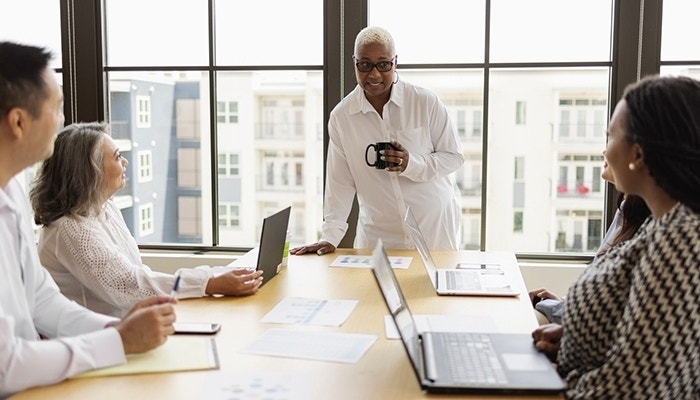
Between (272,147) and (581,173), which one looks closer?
(581,173)

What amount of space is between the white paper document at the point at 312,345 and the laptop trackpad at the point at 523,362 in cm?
34

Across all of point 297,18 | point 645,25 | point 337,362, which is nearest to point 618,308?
point 337,362

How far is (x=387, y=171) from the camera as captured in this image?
3051 millimetres

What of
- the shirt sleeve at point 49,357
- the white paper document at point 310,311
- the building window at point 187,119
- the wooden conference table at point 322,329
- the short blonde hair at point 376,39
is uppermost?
the short blonde hair at point 376,39

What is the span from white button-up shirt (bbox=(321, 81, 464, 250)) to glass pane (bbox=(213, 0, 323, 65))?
0.77m

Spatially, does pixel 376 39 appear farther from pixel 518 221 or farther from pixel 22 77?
pixel 22 77

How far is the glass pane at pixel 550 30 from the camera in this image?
361cm

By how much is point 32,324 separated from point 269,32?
253 cm

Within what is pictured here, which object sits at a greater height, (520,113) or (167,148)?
(520,113)

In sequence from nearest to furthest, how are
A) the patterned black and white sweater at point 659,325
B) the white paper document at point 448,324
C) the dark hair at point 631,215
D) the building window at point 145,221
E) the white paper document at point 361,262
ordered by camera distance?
1. the patterned black and white sweater at point 659,325
2. the white paper document at point 448,324
3. the dark hair at point 631,215
4. the white paper document at point 361,262
5. the building window at point 145,221

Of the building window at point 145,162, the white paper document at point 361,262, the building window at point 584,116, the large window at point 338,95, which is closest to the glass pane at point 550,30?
the large window at point 338,95

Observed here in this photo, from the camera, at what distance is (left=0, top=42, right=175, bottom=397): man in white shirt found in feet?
4.61

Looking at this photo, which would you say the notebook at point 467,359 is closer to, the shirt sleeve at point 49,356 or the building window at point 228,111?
the shirt sleeve at point 49,356

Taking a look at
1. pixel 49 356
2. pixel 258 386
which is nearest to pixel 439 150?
pixel 258 386
